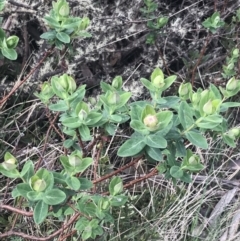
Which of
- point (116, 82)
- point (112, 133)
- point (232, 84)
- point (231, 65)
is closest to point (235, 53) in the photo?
point (231, 65)

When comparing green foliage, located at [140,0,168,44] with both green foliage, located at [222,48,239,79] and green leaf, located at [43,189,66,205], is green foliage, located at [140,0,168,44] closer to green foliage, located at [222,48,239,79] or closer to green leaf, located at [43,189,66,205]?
green foliage, located at [222,48,239,79]

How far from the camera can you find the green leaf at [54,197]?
93 centimetres

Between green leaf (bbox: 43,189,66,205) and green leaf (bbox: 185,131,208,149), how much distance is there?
0.90ft

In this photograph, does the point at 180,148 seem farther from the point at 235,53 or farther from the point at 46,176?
the point at 235,53

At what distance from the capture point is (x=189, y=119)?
3.17ft

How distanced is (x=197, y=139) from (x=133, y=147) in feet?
0.44

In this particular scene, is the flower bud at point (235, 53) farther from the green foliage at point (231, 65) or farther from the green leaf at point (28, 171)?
the green leaf at point (28, 171)

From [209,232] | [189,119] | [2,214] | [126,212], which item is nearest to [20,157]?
[2,214]

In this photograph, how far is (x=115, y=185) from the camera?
109 cm

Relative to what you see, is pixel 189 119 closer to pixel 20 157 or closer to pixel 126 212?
pixel 126 212

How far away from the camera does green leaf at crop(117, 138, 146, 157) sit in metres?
0.93

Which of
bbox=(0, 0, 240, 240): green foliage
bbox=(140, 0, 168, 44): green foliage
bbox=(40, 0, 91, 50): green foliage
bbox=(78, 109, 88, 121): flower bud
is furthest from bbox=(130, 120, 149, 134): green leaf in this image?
bbox=(140, 0, 168, 44): green foliage

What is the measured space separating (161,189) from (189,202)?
0.15m

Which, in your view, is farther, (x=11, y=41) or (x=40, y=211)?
(x=11, y=41)
